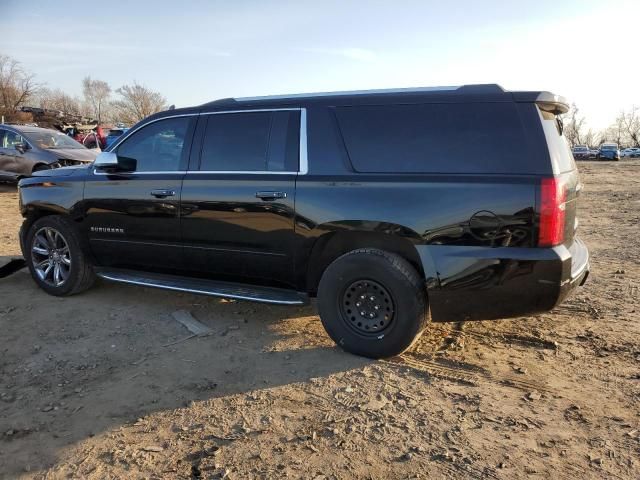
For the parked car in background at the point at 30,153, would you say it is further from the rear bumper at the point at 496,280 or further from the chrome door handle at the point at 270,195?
the rear bumper at the point at 496,280

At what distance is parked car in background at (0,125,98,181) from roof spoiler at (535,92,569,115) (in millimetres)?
11553

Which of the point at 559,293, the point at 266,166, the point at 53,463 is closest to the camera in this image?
the point at 53,463

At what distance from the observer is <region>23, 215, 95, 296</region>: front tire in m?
5.21

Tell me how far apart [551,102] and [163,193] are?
10.5ft

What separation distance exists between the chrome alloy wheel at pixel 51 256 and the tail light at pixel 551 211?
4401mm

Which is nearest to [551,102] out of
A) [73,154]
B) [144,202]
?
[144,202]

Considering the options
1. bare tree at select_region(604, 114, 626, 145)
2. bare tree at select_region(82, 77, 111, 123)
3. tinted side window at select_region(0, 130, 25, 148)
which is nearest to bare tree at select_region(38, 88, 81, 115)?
bare tree at select_region(82, 77, 111, 123)

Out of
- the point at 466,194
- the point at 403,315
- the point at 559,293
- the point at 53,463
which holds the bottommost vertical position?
the point at 53,463

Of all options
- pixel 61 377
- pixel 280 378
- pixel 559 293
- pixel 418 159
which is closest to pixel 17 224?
pixel 61 377

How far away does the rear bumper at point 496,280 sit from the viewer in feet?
11.1

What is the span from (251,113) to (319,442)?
2.69 meters

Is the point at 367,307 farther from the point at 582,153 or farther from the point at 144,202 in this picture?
the point at 582,153

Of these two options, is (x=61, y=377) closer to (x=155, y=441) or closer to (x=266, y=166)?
(x=155, y=441)

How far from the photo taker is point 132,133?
4.98m
